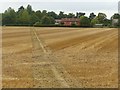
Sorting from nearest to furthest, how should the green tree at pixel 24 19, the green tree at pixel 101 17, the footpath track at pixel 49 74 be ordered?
the footpath track at pixel 49 74 → the green tree at pixel 24 19 → the green tree at pixel 101 17

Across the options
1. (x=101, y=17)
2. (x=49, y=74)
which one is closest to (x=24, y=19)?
(x=101, y=17)

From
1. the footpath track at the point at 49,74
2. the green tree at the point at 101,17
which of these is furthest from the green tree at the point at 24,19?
the footpath track at the point at 49,74

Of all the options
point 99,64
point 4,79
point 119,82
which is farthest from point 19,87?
point 99,64

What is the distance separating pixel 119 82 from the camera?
9289 mm

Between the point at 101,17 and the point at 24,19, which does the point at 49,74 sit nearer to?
the point at 24,19

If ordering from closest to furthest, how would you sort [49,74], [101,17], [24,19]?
[49,74] < [24,19] < [101,17]

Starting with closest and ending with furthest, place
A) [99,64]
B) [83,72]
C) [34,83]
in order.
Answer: [34,83] < [83,72] < [99,64]

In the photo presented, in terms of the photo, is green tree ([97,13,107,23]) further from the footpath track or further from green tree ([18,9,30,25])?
the footpath track

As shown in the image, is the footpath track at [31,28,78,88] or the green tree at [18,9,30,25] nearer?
the footpath track at [31,28,78,88]

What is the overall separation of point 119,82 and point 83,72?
6.25ft

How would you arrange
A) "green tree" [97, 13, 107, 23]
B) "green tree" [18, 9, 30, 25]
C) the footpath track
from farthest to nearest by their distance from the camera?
1. "green tree" [97, 13, 107, 23]
2. "green tree" [18, 9, 30, 25]
3. the footpath track

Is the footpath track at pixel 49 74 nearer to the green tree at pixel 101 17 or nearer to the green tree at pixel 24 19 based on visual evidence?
the green tree at pixel 24 19

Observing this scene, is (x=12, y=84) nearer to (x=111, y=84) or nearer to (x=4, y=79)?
(x=4, y=79)

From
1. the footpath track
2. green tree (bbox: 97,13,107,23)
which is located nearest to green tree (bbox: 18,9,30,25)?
green tree (bbox: 97,13,107,23)
